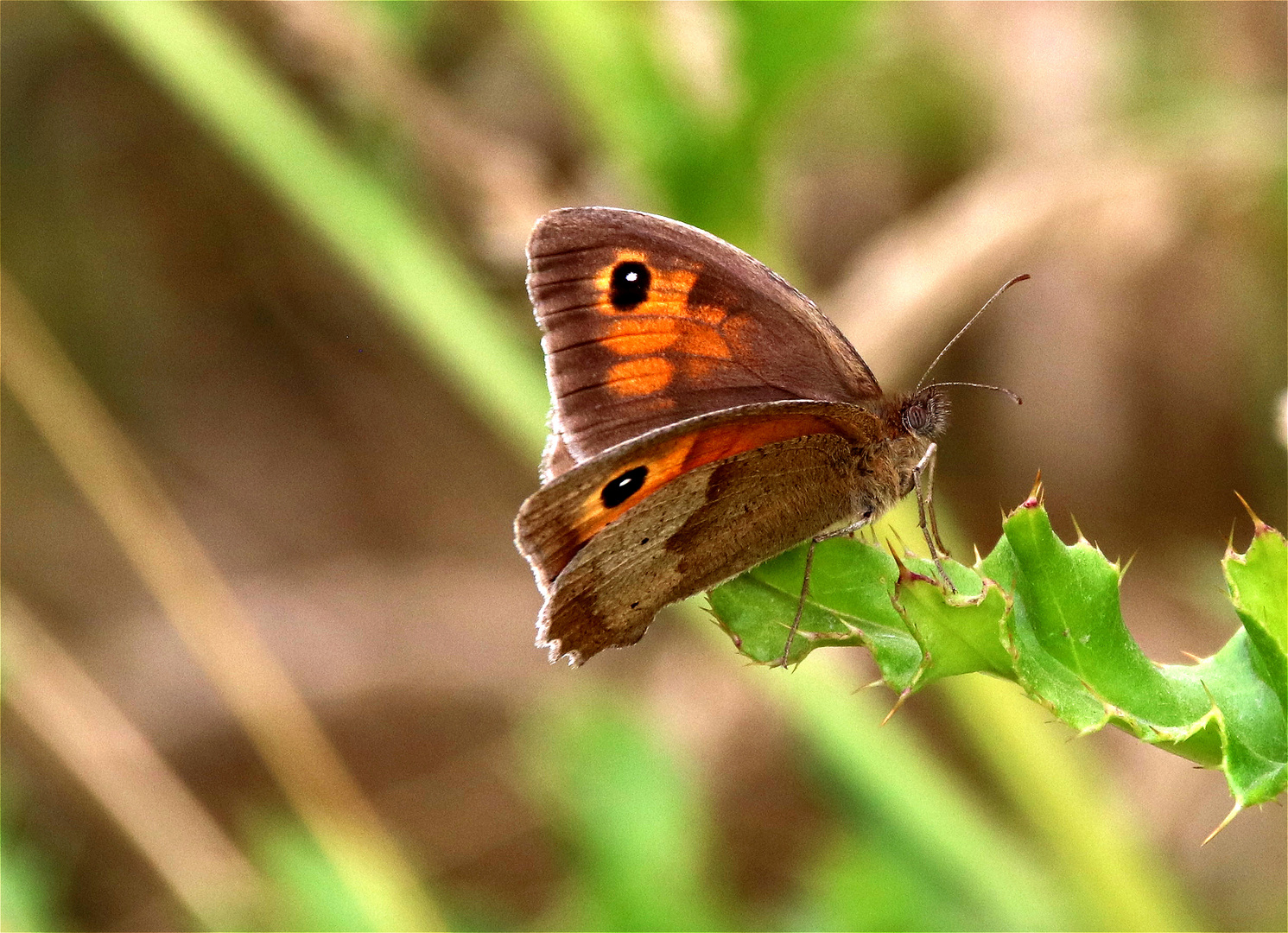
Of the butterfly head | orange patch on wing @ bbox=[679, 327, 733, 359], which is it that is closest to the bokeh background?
the butterfly head

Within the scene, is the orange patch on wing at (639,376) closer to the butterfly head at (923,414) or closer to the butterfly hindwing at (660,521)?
the butterfly hindwing at (660,521)

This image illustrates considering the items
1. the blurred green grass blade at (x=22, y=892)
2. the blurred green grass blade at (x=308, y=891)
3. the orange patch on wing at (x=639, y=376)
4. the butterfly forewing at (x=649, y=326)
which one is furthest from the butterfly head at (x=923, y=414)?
the blurred green grass blade at (x=22, y=892)

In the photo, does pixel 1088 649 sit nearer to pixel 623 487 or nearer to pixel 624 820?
pixel 623 487

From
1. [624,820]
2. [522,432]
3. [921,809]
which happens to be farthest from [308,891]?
[921,809]

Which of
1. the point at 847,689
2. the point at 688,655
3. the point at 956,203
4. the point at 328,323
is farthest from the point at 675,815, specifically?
the point at 328,323

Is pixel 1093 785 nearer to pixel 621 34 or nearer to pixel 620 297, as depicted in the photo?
pixel 620 297

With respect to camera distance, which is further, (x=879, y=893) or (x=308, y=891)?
(x=308, y=891)
